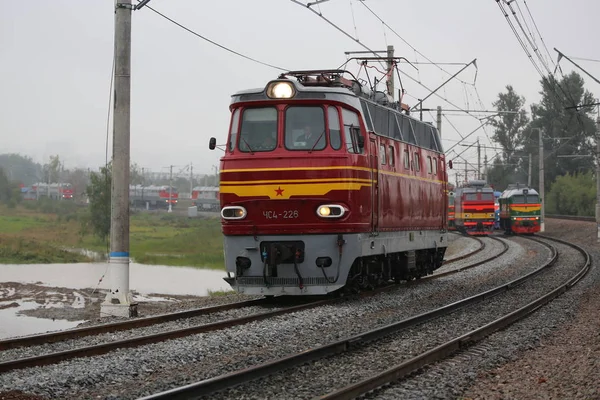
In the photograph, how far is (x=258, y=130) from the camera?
14523mm

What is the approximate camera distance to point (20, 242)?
5472 cm

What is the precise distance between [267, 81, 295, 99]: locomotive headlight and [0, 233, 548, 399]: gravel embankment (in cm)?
365

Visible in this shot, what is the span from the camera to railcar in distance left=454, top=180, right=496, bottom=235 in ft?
166

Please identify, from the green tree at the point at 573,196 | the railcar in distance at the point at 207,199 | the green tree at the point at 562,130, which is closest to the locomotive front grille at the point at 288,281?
the green tree at the point at 573,196

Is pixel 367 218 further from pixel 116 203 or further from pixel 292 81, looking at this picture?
pixel 116 203

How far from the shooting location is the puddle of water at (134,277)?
107 ft

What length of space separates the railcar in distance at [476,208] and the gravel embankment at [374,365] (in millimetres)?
35853

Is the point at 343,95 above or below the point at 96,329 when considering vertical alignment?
above

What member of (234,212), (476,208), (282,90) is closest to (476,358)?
(234,212)

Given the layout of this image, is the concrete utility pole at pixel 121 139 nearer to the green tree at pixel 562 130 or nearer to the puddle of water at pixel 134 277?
the puddle of water at pixel 134 277

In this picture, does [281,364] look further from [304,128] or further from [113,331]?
[304,128]

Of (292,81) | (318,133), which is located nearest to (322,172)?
(318,133)

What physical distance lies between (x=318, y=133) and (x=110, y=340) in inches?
215

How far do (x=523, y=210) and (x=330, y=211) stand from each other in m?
39.8
